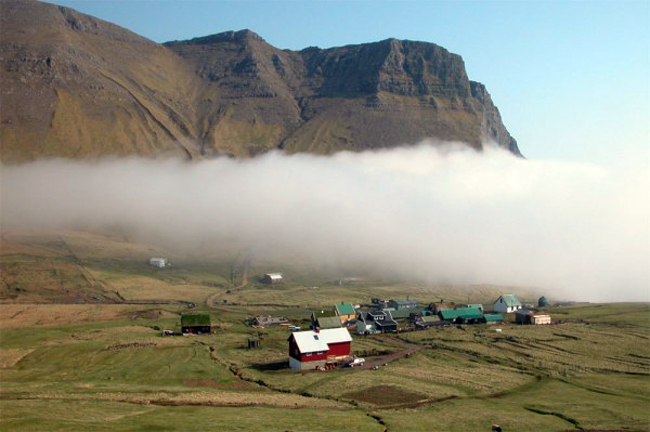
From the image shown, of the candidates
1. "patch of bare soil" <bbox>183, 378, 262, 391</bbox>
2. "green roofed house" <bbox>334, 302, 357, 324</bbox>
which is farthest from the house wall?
"green roofed house" <bbox>334, 302, 357, 324</bbox>

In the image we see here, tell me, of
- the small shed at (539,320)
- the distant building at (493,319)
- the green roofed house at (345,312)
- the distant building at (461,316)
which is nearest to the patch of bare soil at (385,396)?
the distant building at (461,316)

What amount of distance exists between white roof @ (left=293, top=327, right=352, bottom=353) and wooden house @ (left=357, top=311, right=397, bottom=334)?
1110 inches

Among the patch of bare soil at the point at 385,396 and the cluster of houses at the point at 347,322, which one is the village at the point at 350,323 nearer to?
the cluster of houses at the point at 347,322

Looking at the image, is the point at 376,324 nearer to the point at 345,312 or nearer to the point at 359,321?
the point at 359,321

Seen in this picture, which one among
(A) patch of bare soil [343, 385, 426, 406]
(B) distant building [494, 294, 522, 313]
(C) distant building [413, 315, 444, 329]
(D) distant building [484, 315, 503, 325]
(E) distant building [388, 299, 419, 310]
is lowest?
(A) patch of bare soil [343, 385, 426, 406]

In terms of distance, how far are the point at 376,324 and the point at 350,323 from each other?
43.4 ft

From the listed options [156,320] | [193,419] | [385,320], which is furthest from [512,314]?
[193,419]

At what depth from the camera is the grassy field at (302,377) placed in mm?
54391

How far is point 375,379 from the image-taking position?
72.4 metres

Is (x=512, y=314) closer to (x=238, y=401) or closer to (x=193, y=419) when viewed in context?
(x=238, y=401)

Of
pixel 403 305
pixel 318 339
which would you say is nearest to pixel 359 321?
pixel 403 305

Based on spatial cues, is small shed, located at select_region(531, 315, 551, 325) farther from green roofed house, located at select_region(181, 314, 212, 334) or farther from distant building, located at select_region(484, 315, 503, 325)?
green roofed house, located at select_region(181, 314, 212, 334)

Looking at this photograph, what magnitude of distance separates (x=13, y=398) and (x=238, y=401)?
72.7ft

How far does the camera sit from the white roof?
8269cm
